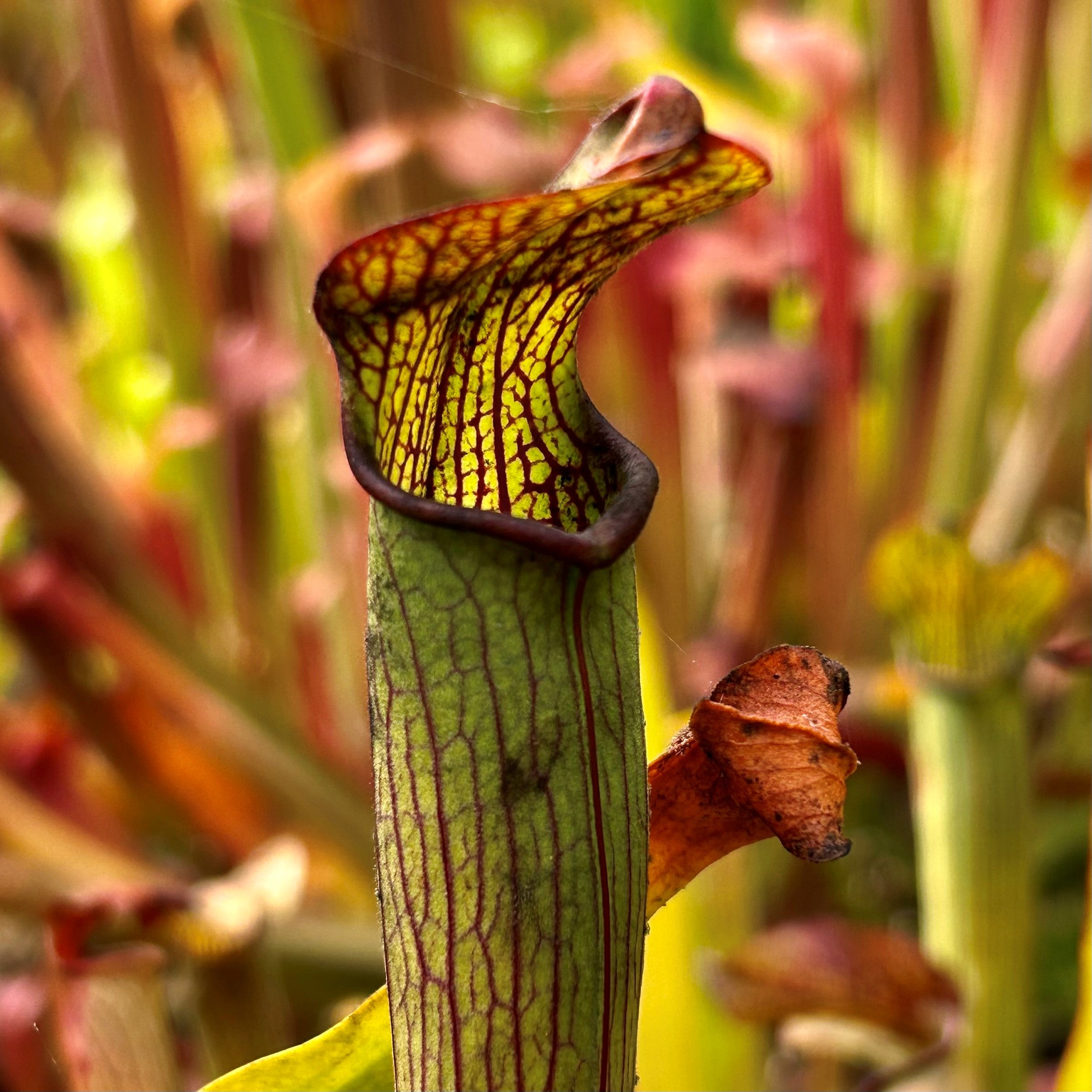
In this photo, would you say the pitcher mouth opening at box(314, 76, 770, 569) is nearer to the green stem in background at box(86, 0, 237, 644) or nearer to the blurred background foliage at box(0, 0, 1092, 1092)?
the blurred background foliage at box(0, 0, 1092, 1092)

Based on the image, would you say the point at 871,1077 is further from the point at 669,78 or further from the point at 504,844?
the point at 669,78

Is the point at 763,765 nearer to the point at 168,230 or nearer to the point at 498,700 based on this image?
the point at 498,700

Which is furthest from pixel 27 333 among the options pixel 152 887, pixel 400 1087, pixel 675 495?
pixel 400 1087

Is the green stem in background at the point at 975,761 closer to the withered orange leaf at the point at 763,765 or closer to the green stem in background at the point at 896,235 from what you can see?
the withered orange leaf at the point at 763,765

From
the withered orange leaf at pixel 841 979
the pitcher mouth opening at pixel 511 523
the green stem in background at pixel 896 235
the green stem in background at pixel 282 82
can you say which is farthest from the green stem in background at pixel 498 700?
the green stem in background at pixel 896 235

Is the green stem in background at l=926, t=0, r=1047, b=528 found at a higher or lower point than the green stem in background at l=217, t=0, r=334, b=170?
lower

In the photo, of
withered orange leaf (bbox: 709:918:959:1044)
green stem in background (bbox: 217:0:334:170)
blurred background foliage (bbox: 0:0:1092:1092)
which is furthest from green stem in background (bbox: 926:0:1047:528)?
green stem in background (bbox: 217:0:334:170)
